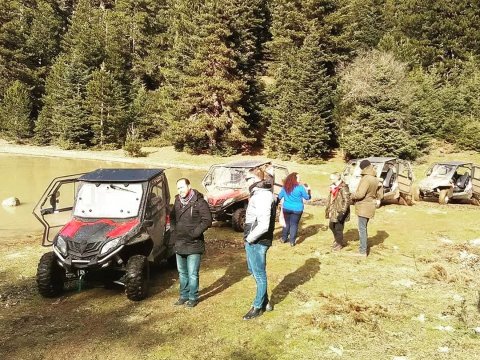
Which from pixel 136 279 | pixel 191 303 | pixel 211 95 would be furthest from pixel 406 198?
pixel 211 95

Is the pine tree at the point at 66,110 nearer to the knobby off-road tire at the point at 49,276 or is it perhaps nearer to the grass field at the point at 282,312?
the grass field at the point at 282,312

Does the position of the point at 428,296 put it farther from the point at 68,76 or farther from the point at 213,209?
the point at 68,76

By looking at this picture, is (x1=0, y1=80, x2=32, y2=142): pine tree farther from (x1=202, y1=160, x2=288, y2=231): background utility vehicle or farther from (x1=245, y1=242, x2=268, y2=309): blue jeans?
(x1=245, y1=242, x2=268, y2=309): blue jeans

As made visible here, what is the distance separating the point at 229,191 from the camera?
40.6ft

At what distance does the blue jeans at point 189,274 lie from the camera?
633 centimetres

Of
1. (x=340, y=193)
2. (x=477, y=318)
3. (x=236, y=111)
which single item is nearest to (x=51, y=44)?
(x=236, y=111)

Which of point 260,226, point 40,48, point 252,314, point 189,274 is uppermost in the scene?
point 40,48

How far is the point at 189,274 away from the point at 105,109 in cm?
3926

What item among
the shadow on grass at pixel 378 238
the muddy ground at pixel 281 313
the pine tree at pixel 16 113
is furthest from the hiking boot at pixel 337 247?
the pine tree at pixel 16 113

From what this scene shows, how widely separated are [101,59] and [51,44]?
11.4 meters

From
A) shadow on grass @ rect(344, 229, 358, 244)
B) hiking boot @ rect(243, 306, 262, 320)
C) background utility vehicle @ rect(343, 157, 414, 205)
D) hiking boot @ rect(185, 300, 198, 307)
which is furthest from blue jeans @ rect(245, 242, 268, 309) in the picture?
background utility vehicle @ rect(343, 157, 414, 205)

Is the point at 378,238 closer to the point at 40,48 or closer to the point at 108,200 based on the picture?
the point at 108,200

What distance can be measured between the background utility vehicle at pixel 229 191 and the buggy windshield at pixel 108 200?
14.3 feet

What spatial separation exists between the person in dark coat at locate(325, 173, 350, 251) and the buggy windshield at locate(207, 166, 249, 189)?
11.2ft
